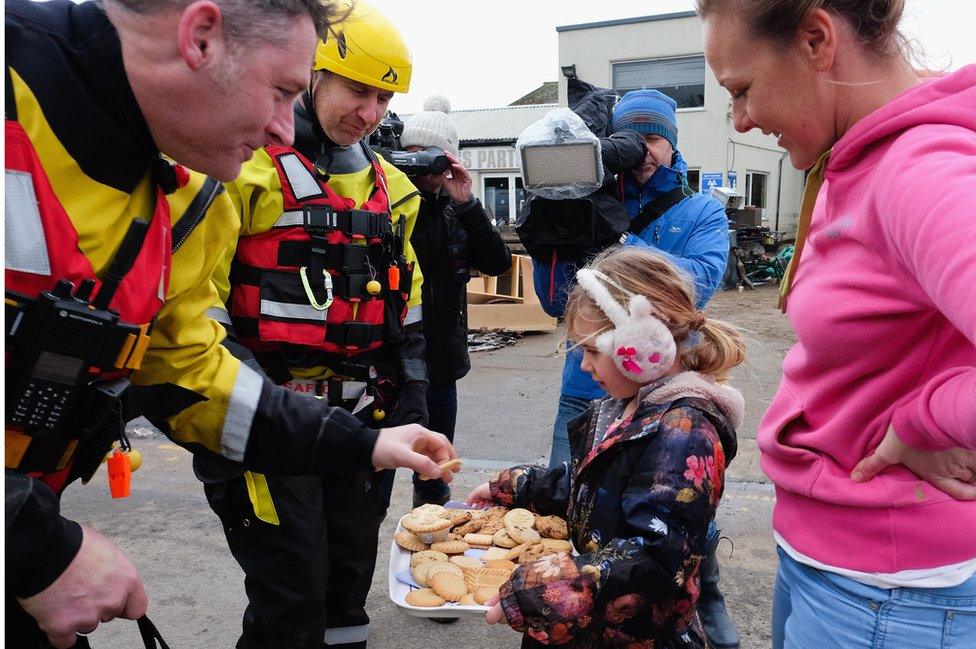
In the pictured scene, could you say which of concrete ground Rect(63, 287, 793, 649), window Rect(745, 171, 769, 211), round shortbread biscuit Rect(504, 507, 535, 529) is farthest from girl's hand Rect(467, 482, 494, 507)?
window Rect(745, 171, 769, 211)

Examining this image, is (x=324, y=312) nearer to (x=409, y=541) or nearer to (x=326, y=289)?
(x=326, y=289)

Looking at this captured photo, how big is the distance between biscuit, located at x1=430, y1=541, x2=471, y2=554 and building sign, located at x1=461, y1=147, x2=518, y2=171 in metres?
20.7

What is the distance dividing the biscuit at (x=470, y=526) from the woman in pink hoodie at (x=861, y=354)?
1.11 metres

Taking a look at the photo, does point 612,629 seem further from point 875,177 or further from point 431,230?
point 431,230

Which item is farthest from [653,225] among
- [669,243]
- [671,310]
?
[671,310]

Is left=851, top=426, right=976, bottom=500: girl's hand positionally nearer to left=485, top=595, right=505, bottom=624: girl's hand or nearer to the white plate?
left=485, top=595, right=505, bottom=624: girl's hand

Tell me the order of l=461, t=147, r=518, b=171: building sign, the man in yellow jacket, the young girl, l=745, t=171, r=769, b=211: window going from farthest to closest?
1. l=461, t=147, r=518, b=171: building sign
2. l=745, t=171, r=769, b=211: window
3. the young girl
4. the man in yellow jacket

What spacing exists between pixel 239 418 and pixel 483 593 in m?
0.80

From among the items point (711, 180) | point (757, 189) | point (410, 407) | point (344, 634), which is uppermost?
point (711, 180)

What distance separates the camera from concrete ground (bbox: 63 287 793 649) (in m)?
3.39

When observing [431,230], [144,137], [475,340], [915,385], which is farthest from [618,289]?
[475,340]

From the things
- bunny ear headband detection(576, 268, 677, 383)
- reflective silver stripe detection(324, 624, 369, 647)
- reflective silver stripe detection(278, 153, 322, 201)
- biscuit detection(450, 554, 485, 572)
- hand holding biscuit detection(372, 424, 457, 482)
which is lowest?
reflective silver stripe detection(324, 624, 369, 647)

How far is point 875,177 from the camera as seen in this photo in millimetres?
1229

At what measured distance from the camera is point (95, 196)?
1.49m
